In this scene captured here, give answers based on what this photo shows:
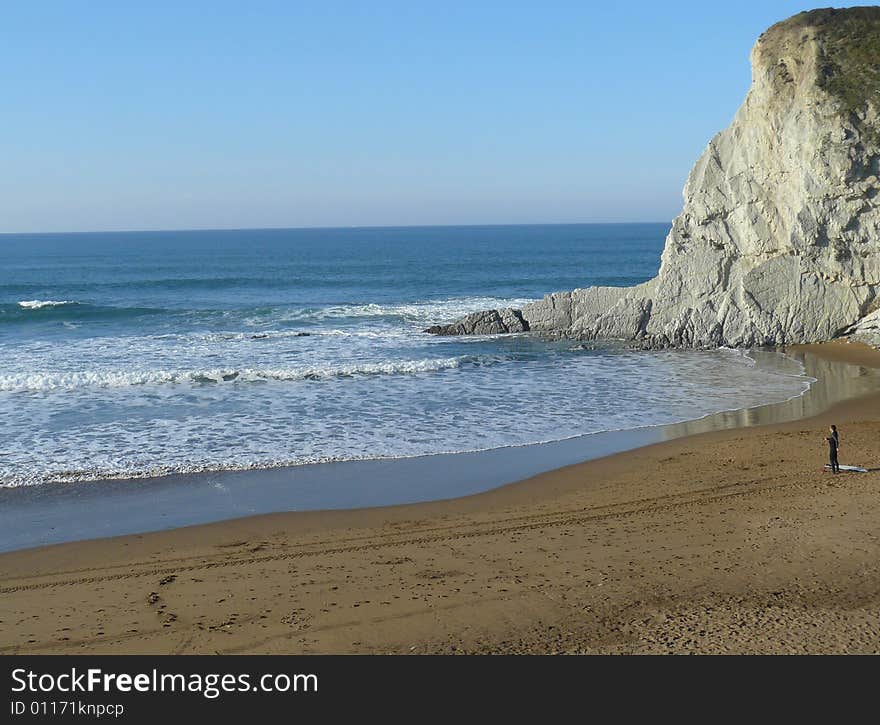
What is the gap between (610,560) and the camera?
37.6 ft

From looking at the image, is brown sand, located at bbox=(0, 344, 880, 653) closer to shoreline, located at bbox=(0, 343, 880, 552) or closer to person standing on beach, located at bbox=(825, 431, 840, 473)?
person standing on beach, located at bbox=(825, 431, 840, 473)

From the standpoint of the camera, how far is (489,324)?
3509cm

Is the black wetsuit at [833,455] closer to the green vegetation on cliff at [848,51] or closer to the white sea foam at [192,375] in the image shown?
the white sea foam at [192,375]

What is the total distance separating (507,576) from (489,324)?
2445 centimetres

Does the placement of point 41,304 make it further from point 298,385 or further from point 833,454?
point 833,454

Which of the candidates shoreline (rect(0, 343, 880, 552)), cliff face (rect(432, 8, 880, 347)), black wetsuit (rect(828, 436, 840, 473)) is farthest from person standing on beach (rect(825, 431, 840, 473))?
cliff face (rect(432, 8, 880, 347))

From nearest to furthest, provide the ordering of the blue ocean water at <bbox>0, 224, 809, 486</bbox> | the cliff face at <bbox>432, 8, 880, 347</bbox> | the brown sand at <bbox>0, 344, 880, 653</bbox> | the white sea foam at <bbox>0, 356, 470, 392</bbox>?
the brown sand at <bbox>0, 344, 880, 653</bbox>
the blue ocean water at <bbox>0, 224, 809, 486</bbox>
the white sea foam at <bbox>0, 356, 470, 392</bbox>
the cliff face at <bbox>432, 8, 880, 347</bbox>

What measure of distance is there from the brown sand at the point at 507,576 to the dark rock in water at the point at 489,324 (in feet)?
63.1

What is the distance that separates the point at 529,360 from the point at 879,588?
19057 mm

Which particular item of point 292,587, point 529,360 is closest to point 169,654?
point 292,587

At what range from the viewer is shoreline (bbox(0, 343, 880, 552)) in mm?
13938

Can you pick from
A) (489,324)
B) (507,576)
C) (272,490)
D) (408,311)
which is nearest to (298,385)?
(272,490)

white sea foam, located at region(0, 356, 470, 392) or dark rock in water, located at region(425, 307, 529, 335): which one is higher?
dark rock in water, located at region(425, 307, 529, 335)

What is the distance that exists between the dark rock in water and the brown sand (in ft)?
63.1
